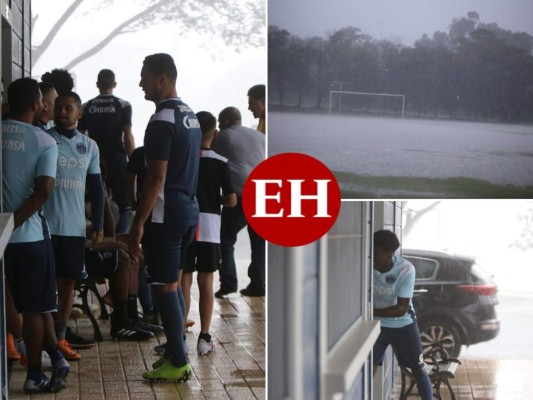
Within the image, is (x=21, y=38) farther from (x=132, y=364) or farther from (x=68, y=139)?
(x=132, y=364)

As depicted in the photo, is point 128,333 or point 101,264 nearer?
point 101,264

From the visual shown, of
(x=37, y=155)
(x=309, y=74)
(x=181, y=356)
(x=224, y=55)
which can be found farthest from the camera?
(x=224, y=55)

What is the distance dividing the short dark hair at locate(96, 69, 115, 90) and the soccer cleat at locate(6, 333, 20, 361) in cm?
81

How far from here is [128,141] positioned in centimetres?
329

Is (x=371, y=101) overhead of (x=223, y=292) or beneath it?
overhead

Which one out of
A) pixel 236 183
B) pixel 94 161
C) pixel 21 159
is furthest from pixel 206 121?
pixel 21 159

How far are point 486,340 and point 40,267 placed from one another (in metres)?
1.66

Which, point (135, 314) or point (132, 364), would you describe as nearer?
point (132, 364)

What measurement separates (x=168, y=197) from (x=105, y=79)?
60 cm

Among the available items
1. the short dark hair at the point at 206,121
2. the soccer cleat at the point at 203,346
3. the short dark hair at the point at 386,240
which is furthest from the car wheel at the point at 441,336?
the short dark hair at the point at 206,121

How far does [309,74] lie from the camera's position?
3.07 m

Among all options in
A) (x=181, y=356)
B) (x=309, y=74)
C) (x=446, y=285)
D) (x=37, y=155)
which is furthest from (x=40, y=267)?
(x=446, y=285)

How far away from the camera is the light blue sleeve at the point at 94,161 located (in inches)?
114

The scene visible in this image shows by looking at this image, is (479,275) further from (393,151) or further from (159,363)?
(159,363)
